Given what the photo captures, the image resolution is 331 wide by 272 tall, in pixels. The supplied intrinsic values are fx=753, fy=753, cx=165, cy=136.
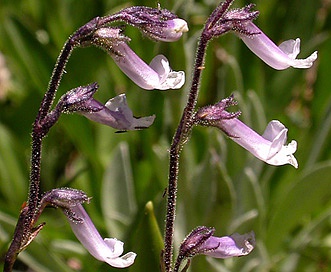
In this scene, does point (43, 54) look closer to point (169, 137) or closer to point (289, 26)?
point (169, 137)

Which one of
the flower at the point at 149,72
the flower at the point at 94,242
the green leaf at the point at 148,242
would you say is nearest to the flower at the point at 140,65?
the flower at the point at 149,72

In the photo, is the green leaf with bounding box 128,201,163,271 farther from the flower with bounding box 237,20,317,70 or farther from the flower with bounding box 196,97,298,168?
the flower with bounding box 237,20,317,70

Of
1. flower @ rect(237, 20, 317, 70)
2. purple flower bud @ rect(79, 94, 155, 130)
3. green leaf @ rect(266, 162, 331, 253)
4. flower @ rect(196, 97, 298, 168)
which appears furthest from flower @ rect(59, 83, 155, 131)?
green leaf @ rect(266, 162, 331, 253)

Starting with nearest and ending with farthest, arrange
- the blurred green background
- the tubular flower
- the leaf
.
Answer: the tubular flower < the blurred green background < the leaf

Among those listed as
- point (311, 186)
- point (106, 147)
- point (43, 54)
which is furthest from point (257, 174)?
point (43, 54)

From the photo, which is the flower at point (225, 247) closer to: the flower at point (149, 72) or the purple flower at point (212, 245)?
the purple flower at point (212, 245)

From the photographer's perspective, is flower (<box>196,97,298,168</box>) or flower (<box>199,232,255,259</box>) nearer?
flower (<box>196,97,298,168</box>)

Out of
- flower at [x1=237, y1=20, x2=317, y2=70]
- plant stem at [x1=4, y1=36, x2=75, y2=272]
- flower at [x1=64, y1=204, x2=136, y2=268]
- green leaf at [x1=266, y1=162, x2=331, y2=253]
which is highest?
flower at [x1=237, y1=20, x2=317, y2=70]

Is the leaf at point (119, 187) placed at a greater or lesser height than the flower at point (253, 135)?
lesser
